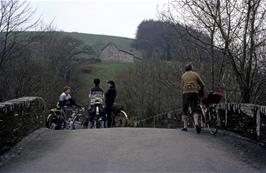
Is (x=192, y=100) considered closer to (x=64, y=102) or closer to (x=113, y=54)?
(x=64, y=102)

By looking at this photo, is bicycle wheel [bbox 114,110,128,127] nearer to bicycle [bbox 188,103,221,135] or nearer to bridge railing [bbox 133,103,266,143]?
bicycle [bbox 188,103,221,135]

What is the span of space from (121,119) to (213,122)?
620cm

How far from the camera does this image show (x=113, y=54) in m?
84.1

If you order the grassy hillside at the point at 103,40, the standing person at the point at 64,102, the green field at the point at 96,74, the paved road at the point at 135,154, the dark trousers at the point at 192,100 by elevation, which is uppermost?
the grassy hillside at the point at 103,40

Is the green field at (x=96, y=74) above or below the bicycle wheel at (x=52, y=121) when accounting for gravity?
above

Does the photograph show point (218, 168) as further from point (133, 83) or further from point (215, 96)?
point (133, 83)

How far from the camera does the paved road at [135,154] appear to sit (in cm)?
851

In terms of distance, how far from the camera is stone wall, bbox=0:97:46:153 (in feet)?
31.8

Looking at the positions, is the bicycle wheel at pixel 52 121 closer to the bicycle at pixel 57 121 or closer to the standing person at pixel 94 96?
the bicycle at pixel 57 121

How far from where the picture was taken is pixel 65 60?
55.4m

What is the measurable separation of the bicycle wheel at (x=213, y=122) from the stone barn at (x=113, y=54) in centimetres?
6185

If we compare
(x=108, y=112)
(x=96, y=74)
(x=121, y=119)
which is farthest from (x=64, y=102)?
(x=96, y=74)

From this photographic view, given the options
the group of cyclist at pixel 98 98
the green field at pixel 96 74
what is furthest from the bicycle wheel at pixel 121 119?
the green field at pixel 96 74

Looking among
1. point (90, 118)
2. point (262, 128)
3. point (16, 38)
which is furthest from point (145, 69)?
point (262, 128)
